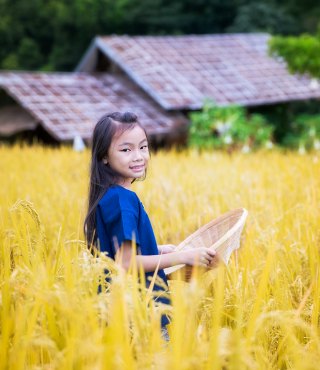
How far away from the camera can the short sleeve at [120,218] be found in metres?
1.54

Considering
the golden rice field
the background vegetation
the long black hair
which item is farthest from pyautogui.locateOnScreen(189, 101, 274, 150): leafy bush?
the background vegetation

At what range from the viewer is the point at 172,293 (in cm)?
Answer: 129

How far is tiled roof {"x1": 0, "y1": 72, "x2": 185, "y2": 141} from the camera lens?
34.0ft

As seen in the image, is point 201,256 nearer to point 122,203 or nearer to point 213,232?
point 122,203

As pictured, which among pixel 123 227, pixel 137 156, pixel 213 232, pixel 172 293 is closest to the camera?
pixel 172 293

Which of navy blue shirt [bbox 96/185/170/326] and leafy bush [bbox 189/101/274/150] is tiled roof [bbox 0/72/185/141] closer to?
leafy bush [bbox 189/101/274/150]

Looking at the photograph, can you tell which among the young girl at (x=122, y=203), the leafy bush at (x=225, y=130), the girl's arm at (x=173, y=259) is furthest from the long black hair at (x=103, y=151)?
the leafy bush at (x=225, y=130)

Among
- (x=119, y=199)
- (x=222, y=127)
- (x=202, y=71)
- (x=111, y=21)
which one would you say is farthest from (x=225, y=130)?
(x=111, y=21)

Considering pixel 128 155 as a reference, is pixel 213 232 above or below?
below

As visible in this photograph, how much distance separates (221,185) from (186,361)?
11.4 ft

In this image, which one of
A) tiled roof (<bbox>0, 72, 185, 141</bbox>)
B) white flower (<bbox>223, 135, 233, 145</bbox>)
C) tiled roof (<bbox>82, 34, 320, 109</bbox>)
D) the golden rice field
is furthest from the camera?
tiled roof (<bbox>82, 34, 320, 109</bbox>)

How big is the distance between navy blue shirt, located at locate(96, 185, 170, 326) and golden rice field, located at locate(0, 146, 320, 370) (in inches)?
3.0

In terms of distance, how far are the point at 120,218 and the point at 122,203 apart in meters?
0.05

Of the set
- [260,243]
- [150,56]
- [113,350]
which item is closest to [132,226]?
[113,350]
